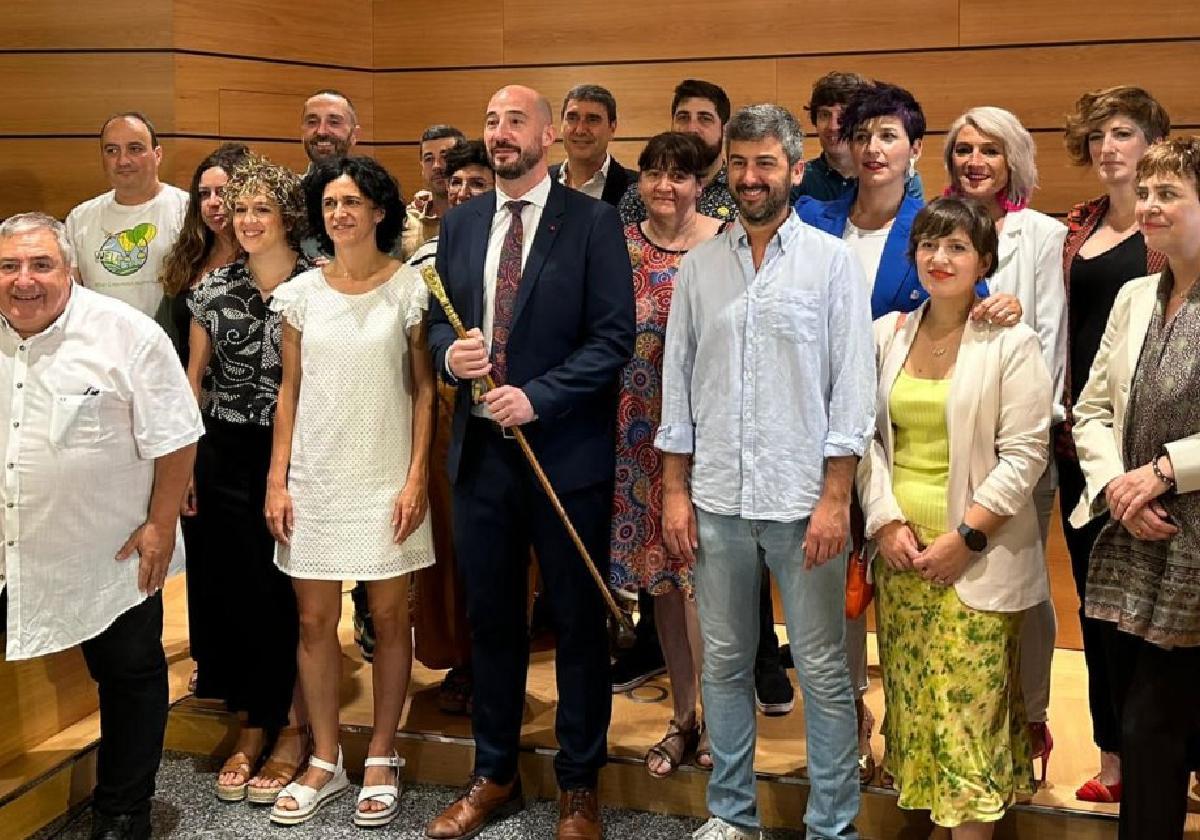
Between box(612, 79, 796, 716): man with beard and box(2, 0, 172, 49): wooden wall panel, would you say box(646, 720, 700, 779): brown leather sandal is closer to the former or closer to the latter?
box(612, 79, 796, 716): man with beard

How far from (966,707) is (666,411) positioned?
82 centimetres

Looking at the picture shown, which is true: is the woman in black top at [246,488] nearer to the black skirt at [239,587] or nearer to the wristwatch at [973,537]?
the black skirt at [239,587]

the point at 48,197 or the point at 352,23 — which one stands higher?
the point at 352,23

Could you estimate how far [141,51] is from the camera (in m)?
5.23

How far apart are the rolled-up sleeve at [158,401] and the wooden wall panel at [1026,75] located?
3222 mm

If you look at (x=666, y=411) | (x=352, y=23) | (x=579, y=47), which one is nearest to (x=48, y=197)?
(x=352, y=23)

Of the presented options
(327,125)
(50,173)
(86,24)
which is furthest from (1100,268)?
(50,173)

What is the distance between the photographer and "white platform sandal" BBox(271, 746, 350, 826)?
308cm

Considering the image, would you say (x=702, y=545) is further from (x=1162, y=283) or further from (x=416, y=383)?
(x=1162, y=283)

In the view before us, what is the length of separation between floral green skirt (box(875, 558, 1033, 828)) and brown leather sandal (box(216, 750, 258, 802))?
156 cm

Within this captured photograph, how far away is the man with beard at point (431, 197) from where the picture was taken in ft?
12.4

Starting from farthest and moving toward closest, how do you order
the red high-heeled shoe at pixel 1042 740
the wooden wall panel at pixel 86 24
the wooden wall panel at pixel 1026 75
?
the wooden wall panel at pixel 86 24
the wooden wall panel at pixel 1026 75
the red high-heeled shoe at pixel 1042 740

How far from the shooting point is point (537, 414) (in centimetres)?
279

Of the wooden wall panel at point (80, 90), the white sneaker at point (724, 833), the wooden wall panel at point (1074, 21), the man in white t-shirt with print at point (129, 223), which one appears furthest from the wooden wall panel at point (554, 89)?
the white sneaker at point (724, 833)
